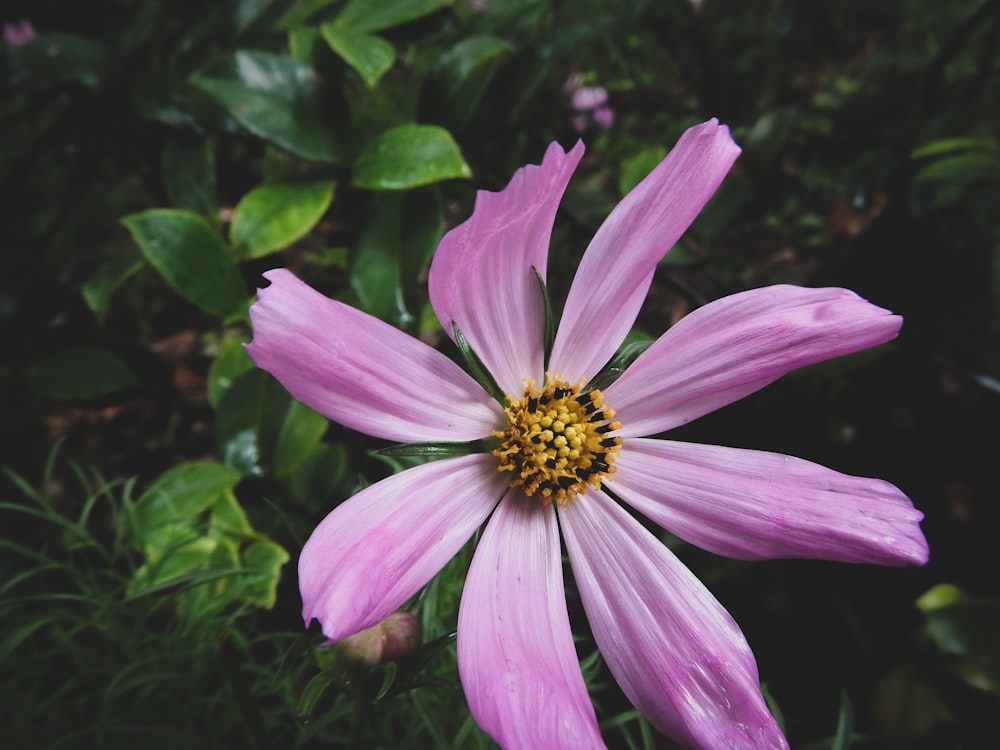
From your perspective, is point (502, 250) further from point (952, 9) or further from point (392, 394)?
point (952, 9)

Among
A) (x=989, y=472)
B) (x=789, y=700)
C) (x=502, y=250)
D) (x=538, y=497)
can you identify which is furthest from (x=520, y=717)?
(x=989, y=472)

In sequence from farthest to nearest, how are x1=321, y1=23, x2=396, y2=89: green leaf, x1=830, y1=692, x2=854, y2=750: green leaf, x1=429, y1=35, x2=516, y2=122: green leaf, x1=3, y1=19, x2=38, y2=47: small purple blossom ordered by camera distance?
x1=3, y1=19, x2=38, y2=47: small purple blossom → x1=429, y1=35, x2=516, y2=122: green leaf → x1=321, y1=23, x2=396, y2=89: green leaf → x1=830, y1=692, x2=854, y2=750: green leaf

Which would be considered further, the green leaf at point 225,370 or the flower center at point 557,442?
the green leaf at point 225,370

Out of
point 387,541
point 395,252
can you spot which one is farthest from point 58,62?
point 387,541

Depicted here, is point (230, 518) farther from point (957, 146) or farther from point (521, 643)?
point (957, 146)

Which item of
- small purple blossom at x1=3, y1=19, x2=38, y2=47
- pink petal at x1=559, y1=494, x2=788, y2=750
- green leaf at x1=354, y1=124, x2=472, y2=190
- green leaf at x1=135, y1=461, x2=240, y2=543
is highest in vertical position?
small purple blossom at x1=3, y1=19, x2=38, y2=47

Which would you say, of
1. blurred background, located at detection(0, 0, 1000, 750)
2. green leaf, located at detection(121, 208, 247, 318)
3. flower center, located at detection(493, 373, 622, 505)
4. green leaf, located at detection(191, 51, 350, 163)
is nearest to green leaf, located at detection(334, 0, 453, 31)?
blurred background, located at detection(0, 0, 1000, 750)

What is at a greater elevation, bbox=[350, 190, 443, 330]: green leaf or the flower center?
bbox=[350, 190, 443, 330]: green leaf

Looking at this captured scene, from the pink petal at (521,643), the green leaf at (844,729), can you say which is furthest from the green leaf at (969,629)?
the pink petal at (521,643)

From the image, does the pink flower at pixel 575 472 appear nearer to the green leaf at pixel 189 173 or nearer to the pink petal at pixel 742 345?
the pink petal at pixel 742 345

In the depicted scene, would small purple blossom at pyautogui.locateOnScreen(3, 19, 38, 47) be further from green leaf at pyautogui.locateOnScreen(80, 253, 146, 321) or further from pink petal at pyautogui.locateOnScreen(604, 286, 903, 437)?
pink petal at pyautogui.locateOnScreen(604, 286, 903, 437)
